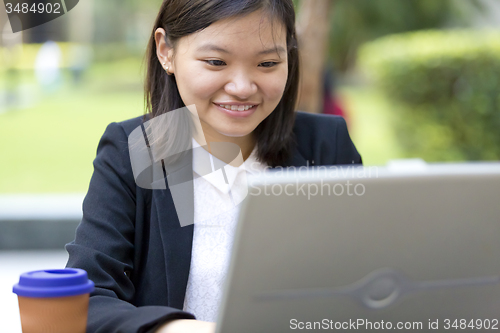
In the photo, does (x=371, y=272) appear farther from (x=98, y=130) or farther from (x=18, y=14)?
(x=98, y=130)

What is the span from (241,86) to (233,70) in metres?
0.04

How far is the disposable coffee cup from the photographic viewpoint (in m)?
0.81

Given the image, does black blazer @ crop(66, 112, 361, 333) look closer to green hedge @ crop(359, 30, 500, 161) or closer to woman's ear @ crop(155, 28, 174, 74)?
woman's ear @ crop(155, 28, 174, 74)

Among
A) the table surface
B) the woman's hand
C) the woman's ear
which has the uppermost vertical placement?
the woman's ear

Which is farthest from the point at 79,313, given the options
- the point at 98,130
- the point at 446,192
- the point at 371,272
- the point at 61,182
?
the point at 98,130

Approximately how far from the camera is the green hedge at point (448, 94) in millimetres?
4664

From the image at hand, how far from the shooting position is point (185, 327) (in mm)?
880

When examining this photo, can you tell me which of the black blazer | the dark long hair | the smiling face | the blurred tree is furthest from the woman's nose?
the blurred tree

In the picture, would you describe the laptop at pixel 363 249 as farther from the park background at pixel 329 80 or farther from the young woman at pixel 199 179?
the park background at pixel 329 80

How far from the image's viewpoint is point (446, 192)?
0.71 metres

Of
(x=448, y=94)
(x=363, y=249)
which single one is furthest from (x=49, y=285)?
(x=448, y=94)

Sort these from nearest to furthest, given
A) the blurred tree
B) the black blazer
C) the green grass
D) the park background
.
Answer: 1. the black blazer
2. the park background
3. the green grass
4. the blurred tree

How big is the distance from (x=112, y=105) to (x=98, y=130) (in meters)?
2.31

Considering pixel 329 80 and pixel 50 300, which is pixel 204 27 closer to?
pixel 50 300
